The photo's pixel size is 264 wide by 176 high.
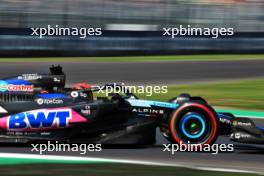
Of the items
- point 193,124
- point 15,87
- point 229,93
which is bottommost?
point 193,124

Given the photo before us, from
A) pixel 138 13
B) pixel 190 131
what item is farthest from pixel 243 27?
pixel 190 131

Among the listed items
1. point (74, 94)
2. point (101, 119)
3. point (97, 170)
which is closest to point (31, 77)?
point (74, 94)

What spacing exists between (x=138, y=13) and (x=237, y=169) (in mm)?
17147

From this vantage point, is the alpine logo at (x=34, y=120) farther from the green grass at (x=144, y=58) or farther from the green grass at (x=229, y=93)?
the green grass at (x=144, y=58)

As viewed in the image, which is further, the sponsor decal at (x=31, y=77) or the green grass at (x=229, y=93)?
the green grass at (x=229, y=93)

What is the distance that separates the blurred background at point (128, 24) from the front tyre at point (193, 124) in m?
12.4

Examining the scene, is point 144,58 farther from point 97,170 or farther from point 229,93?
point 97,170

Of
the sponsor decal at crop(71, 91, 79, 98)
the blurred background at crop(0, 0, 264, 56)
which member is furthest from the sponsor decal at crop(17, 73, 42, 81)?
the blurred background at crop(0, 0, 264, 56)

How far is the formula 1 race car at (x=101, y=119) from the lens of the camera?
22.5 feet

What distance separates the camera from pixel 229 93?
46.4ft

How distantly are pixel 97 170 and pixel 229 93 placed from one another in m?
8.84

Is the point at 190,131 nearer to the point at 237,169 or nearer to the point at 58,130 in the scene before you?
the point at 237,169

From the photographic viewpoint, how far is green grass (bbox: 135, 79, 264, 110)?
40.7 feet

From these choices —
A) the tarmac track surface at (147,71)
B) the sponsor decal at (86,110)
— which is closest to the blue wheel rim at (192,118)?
the sponsor decal at (86,110)
